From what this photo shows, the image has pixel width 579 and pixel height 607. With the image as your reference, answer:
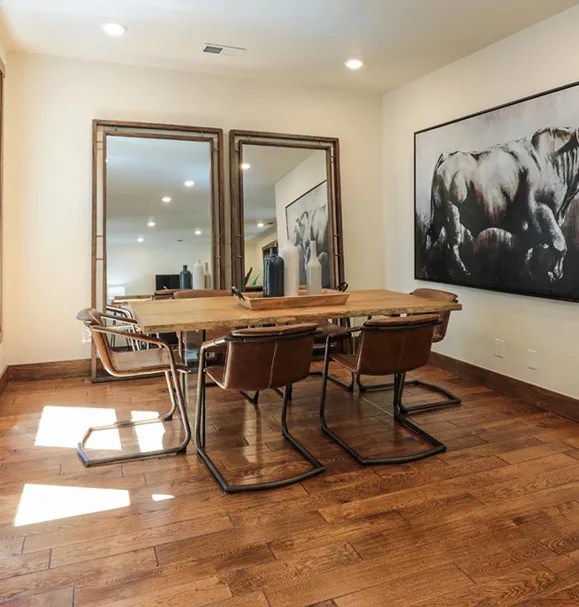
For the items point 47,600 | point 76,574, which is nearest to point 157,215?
point 76,574

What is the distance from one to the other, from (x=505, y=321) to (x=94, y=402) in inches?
116

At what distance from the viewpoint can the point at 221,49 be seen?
3.80m

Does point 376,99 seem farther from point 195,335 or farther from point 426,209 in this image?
point 195,335

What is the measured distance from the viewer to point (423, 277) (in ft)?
14.9

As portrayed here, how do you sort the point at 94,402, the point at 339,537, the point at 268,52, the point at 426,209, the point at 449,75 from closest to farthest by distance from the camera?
the point at 339,537 < the point at 94,402 < the point at 268,52 < the point at 449,75 < the point at 426,209

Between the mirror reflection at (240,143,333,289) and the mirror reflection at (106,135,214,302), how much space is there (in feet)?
1.14

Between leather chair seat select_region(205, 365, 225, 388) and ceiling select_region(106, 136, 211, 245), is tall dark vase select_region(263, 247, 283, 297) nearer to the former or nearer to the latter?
leather chair seat select_region(205, 365, 225, 388)

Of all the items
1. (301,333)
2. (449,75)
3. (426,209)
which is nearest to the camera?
(301,333)

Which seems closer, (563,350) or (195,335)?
(563,350)

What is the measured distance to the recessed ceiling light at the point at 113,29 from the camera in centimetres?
338

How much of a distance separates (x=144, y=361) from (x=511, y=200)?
2.62 meters

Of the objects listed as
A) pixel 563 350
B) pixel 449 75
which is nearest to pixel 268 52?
pixel 449 75

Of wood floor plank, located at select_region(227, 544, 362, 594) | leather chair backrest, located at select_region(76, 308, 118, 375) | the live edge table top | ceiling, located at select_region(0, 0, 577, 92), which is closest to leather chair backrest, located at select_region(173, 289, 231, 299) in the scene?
the live edge table top

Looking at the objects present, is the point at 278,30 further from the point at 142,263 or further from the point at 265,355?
the point at 265,355
